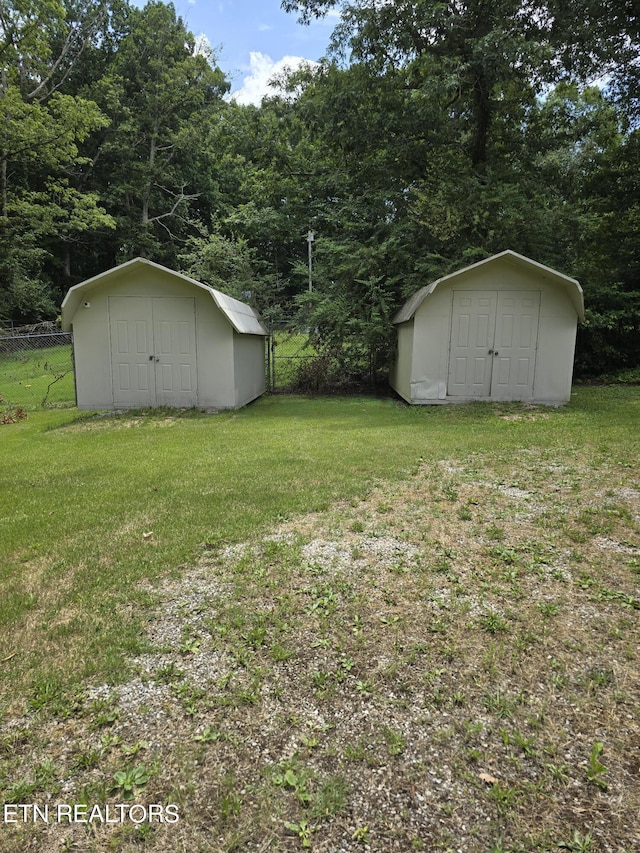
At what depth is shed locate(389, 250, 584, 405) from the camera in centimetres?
1032

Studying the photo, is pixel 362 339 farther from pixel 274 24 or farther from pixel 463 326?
pixel 274 24

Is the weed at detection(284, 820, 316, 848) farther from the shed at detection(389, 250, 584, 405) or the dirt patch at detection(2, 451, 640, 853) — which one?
the shed at detection(389, 250, 584, 405)

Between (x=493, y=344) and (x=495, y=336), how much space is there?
6.6 inches

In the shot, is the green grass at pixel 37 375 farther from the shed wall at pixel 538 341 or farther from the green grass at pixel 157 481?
the shed wall at pixel 538 341

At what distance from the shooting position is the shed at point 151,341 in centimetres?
1012

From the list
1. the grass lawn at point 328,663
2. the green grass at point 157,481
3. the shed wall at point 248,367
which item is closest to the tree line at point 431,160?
the shed wall at point 248,367

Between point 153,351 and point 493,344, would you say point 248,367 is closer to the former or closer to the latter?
point 153,351

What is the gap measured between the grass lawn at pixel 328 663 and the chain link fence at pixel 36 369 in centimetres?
934

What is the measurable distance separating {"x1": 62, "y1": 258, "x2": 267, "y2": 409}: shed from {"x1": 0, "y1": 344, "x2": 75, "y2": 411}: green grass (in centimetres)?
302

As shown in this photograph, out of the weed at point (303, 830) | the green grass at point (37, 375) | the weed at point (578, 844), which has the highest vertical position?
the green grass at point (37, 375)

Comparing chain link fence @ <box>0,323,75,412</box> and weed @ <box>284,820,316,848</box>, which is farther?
chain link fence @ <box>0,323,75,412</box>

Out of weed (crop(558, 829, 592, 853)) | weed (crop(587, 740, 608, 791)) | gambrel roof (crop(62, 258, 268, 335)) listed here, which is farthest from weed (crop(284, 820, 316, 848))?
gambrel roof (crop(62, 258, 268, 335))

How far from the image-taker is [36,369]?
16172 millimetres

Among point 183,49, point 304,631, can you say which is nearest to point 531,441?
point 304,631
